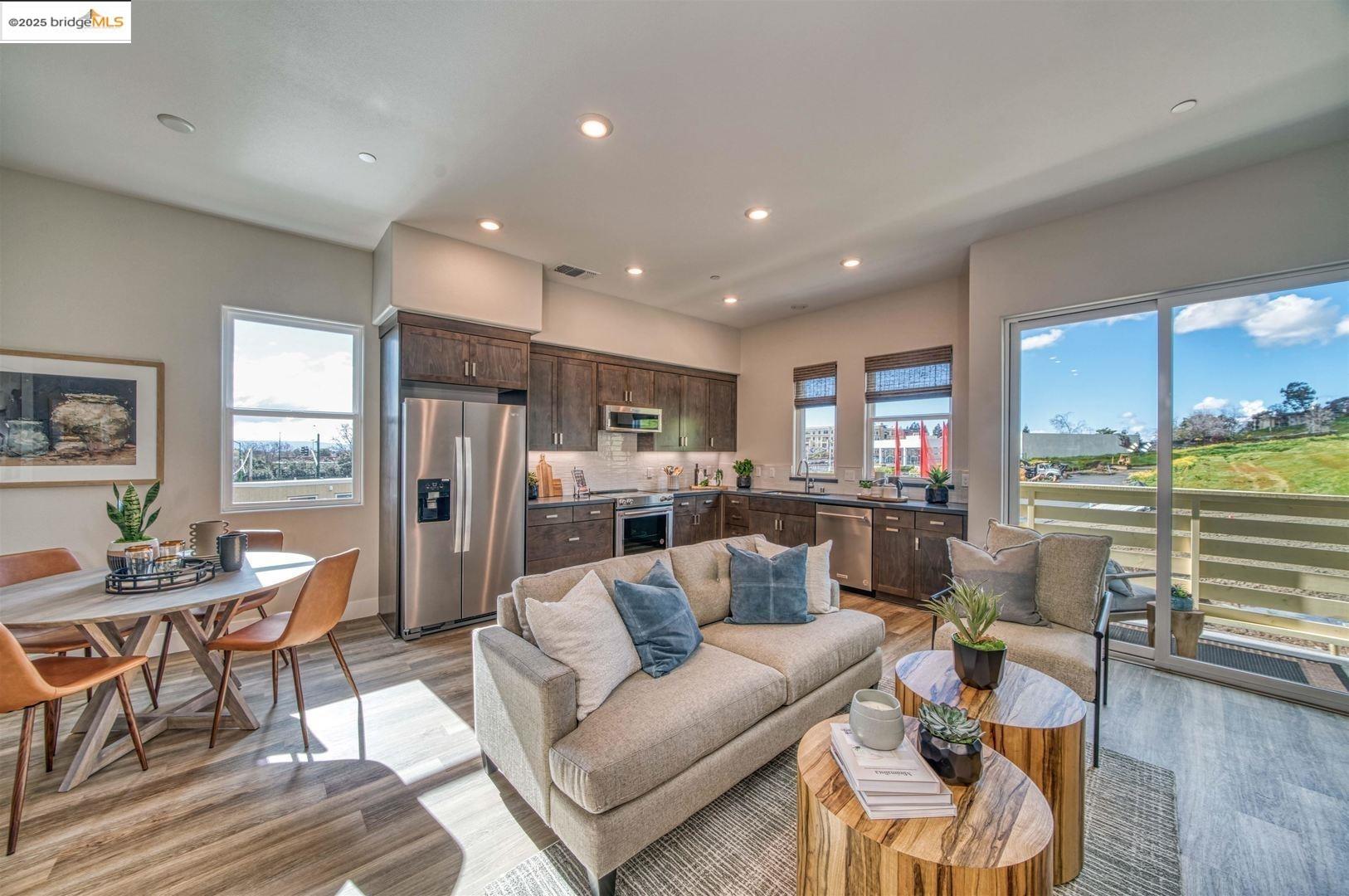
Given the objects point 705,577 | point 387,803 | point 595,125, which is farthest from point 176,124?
point 705,577

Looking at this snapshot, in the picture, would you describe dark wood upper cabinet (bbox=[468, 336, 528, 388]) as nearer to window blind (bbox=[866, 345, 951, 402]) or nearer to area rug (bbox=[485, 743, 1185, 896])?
area rug (bbox=[485, 743, 1185, 896])

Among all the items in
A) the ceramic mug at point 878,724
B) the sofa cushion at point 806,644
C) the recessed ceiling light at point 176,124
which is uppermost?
the recessed ceiling light at point 176,124

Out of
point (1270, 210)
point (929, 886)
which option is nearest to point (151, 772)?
point (929, 886)

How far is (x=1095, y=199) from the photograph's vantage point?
3.24m

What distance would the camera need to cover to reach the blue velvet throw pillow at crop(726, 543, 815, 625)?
8.96ft

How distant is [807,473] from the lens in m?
5.94

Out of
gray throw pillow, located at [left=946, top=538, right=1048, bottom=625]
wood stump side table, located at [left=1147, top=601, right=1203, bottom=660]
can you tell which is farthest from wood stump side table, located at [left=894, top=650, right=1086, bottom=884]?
wood stump side table, located at [left=1147, top=601, right=1203, bottom=660]

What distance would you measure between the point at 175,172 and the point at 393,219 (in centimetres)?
115

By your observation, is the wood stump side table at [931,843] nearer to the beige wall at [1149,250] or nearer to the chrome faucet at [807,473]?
the beige wall at [1149,250]

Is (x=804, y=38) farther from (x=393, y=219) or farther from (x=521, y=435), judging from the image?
(x=521, y=435)

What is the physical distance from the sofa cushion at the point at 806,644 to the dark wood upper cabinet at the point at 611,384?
3.31m

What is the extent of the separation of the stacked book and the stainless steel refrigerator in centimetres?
339

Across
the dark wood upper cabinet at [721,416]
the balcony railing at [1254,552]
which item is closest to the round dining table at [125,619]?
the dark wood upper cabinet at [721,416]

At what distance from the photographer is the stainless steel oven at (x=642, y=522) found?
5078 mm
